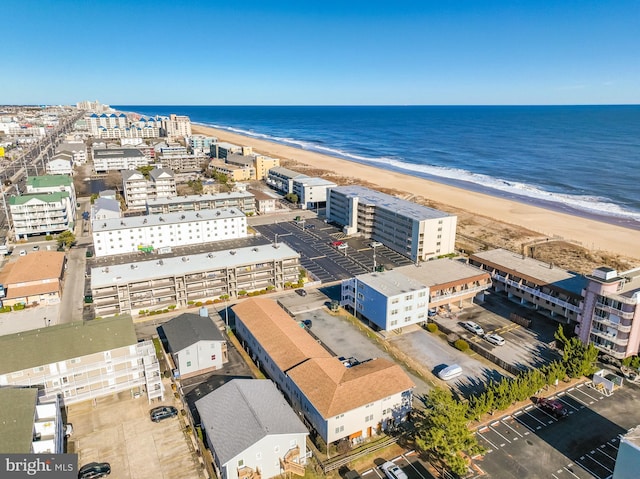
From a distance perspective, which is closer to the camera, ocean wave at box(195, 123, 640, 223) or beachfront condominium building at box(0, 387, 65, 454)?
beachfront condominium building at box(0, 387, 65, 454)

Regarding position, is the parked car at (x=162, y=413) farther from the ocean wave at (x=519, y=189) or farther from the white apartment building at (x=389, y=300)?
Answer: the ocean wave at (x=519, y=189)

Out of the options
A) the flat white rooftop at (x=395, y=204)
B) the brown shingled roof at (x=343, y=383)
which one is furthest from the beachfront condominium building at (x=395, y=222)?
the brown shingled roof at (x=343, y=383)

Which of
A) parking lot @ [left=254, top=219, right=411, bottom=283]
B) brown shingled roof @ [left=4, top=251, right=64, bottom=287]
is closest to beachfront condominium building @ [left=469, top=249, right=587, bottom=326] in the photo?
parking lot @ [left=254, top=219, right=411, bottom=283]

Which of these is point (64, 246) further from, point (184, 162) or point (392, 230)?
point (184, 162)

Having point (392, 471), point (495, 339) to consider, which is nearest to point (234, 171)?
point (495, 339)

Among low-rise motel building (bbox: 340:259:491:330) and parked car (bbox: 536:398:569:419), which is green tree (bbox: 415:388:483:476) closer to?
parked car (bbox: 536:398:569:419)

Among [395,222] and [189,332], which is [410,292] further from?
[395,222]

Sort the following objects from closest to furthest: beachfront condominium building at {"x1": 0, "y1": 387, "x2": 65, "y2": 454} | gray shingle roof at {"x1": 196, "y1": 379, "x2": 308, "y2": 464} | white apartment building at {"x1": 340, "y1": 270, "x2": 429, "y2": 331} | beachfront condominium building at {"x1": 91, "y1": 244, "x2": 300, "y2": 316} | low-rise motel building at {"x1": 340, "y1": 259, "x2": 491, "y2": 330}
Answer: beachfront condominium building at {"x1": 0, "y1": 387, "x2": 65, "y2": 454}, gray shingle roof at {"x1": 196, "y1": 379, "x2": 308, "y2": 464}, white apartment building at {"x1": 340, "y1": 270, "x2": 429, "y2": 331}, low-rise motel building at {"x1": 340, "y1": 259, "x2": 491, "y2": 330}, beachfront condominium building at {"x1": 91, "y1": 244, "x2": 300, "y2": 316}
